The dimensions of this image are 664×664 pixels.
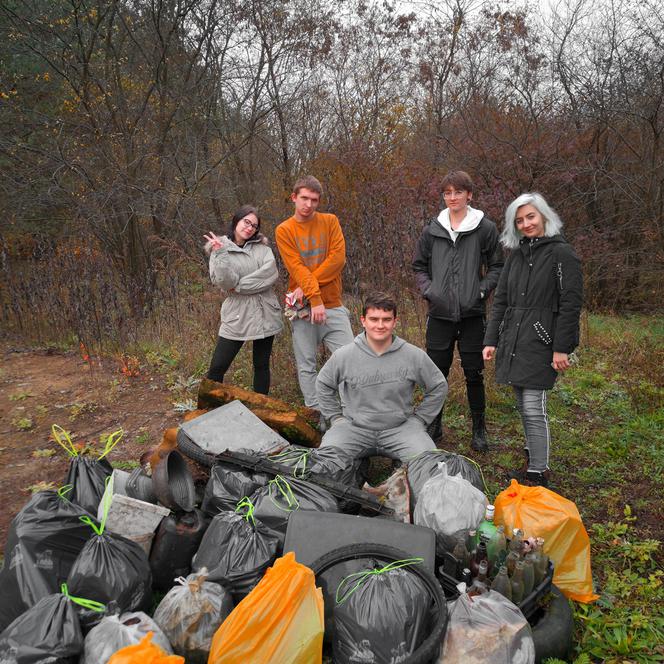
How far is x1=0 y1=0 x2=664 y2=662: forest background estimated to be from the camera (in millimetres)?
4922

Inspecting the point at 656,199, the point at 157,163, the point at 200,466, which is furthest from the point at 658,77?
the point at 200,466

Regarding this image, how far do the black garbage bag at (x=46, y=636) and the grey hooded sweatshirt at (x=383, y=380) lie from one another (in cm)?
183

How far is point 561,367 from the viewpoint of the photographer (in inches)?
119

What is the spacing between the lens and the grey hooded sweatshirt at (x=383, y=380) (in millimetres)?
3246

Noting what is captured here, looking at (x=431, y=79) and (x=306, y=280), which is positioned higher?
(x=431, y=79)

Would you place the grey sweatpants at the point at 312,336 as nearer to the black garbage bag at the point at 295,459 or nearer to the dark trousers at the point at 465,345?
the dark trousers at the point at 465,345

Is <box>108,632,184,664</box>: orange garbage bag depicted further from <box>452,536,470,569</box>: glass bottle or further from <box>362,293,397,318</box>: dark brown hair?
<box>362,293,397,318</box>: dark brown hair

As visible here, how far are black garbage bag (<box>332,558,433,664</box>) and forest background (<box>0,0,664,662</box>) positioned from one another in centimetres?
133

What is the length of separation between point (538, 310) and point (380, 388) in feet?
3.37

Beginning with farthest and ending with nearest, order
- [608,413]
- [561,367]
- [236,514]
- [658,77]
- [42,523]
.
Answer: [658,77] < [608,413] < [561,367] < [236,514] < [42,523]

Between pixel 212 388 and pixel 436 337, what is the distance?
1.65 m

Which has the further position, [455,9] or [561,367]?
[455,9]

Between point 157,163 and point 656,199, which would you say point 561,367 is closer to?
point 656,199

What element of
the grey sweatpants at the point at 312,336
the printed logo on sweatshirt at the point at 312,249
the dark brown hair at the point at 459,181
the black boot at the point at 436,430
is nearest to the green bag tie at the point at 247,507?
the grey sweatpants at the point at 312,336
